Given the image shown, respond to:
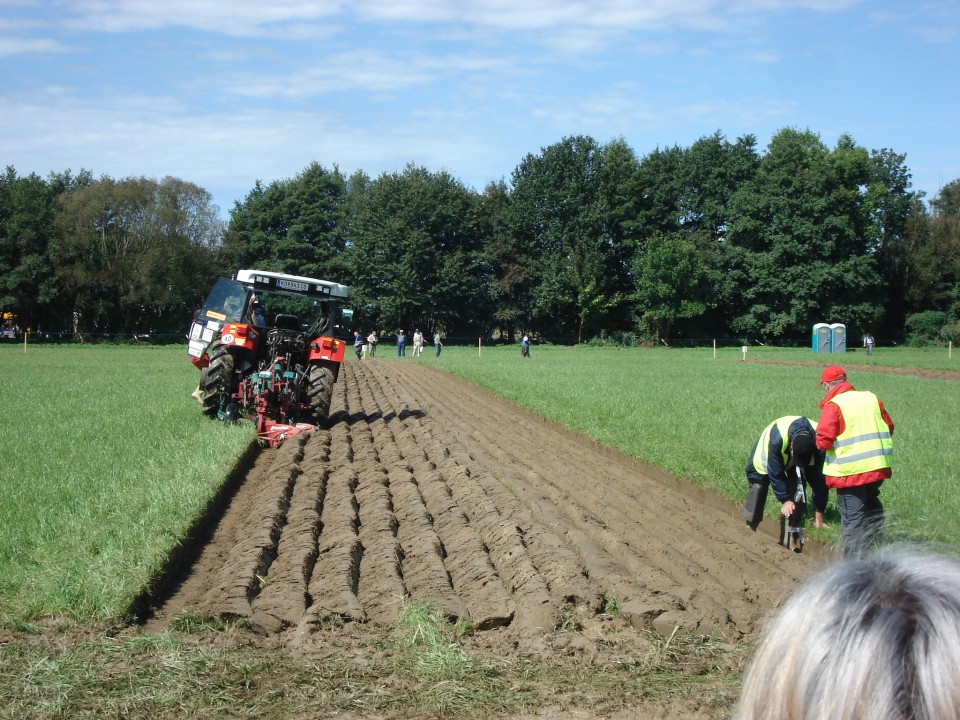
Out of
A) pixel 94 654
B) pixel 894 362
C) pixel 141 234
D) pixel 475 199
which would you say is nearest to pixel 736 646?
pixel 94 654

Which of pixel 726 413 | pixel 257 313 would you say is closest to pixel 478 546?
pixel 257 313

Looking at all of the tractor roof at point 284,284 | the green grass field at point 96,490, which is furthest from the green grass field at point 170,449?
the tractor roof at point 284,284

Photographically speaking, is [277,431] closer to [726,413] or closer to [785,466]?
[785,466]

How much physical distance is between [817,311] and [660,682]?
206 feet

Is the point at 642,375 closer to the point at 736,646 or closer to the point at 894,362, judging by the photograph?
the point at 894,362

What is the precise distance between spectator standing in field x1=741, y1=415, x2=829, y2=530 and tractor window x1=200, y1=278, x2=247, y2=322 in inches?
378

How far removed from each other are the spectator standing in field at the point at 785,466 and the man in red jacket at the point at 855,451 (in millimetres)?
743

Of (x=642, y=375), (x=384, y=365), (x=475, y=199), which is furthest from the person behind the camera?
(x=475, y=199)

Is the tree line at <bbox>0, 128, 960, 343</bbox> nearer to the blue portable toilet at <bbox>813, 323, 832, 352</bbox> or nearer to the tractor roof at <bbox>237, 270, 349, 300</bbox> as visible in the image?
the blue portable toilet at <bbox>813, 323, 832, 352</bbox>

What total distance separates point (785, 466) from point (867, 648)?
311 inches

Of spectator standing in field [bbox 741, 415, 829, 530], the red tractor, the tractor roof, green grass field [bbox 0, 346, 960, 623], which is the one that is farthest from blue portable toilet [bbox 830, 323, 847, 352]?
spectator standing in field [bbox 741, 415, 829, 530]

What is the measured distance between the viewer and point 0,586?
241 inches

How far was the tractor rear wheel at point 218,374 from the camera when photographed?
15.3 m

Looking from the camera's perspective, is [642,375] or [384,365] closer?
[642,375]
